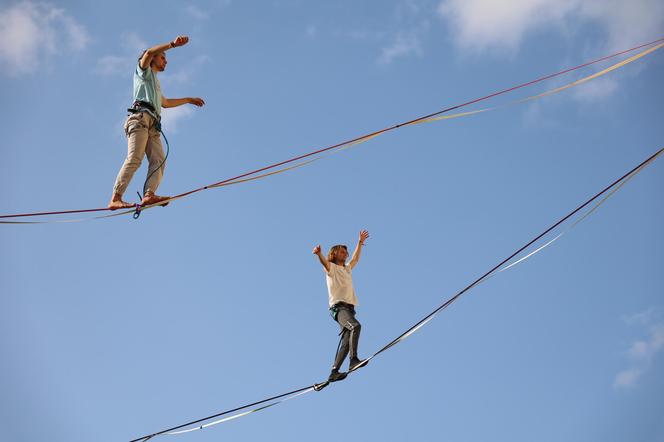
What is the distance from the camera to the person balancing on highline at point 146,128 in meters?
9.80

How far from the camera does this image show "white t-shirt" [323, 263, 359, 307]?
10664mm

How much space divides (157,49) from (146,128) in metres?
0.79

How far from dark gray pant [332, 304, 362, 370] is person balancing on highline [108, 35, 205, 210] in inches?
89.8

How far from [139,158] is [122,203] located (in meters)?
0.53

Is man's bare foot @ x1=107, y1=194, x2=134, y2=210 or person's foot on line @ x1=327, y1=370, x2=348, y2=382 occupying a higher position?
man's bare foot @ x1=107, y1=194, x2=134, y2=210

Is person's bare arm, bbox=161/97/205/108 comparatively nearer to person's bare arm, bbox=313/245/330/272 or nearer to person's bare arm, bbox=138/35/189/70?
person's bare arm, bbox=138/35/189/70

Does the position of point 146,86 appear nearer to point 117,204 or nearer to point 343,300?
point 117,204

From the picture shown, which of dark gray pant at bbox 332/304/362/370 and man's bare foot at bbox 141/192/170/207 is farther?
dark gray pant at bbox 332/304/362/370

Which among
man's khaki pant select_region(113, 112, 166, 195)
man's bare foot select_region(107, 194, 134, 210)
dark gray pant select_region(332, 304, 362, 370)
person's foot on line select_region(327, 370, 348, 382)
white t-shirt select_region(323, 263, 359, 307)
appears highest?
man's khaki pant select_region(113, 112, 166, 195)

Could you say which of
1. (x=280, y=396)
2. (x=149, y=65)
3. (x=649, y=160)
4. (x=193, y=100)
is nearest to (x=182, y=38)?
(x=149, y=65)

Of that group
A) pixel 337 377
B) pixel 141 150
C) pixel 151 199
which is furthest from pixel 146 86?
pixel 337 377

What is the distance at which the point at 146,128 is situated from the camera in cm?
1002

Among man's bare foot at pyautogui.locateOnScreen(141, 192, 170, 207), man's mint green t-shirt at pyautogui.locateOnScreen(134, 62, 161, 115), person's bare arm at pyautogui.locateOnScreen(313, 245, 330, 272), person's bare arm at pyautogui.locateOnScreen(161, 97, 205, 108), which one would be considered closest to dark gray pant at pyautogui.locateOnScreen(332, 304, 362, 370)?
person's bare arm at pyautogui.locateOnScreen(313, 245, 330, 272)

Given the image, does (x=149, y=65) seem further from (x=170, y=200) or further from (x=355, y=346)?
(x=355, y=346)
